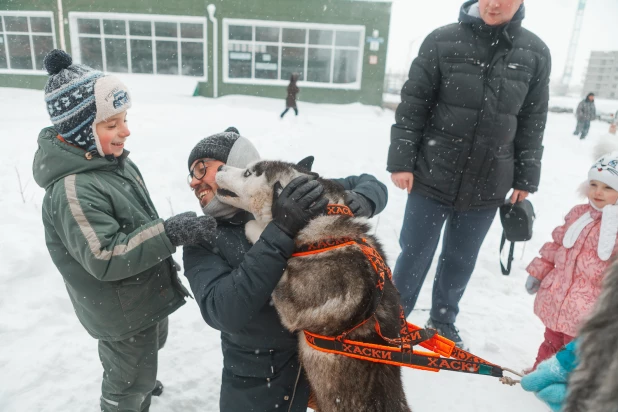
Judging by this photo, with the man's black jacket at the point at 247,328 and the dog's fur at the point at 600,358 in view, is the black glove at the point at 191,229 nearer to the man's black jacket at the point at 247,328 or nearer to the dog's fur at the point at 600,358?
the man's black jacket at the point at 247,328

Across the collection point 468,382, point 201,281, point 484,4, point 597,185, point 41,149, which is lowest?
point 468,382

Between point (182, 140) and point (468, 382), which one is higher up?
point (182, 140)

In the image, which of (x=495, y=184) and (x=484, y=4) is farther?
(x=495, y=184)

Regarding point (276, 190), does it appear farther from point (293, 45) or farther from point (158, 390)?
point (293, 45)

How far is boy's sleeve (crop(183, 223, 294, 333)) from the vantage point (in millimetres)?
1438

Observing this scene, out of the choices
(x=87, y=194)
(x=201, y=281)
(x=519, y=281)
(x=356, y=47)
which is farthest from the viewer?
(x=356, y=47)

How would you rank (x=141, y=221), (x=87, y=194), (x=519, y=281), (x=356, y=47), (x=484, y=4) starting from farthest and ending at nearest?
(x=356, y=47)
(x=519, y=281)
(x=484, y=4)
(x=141, y=221)
(x=87, y=194)

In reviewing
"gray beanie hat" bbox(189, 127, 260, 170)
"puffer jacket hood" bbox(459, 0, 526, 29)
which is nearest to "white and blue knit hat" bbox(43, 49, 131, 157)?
"gray beanie hat" bbox(189, 127, 260, 170)

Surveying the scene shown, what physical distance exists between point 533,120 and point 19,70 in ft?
74.8

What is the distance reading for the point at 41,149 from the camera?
179 cm

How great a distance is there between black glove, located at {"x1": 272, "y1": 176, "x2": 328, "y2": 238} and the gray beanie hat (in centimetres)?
51

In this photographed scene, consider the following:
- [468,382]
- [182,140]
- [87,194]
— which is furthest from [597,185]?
[182,140]

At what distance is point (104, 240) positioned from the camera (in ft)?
5.34

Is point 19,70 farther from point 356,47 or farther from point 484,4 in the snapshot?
point 484,4
